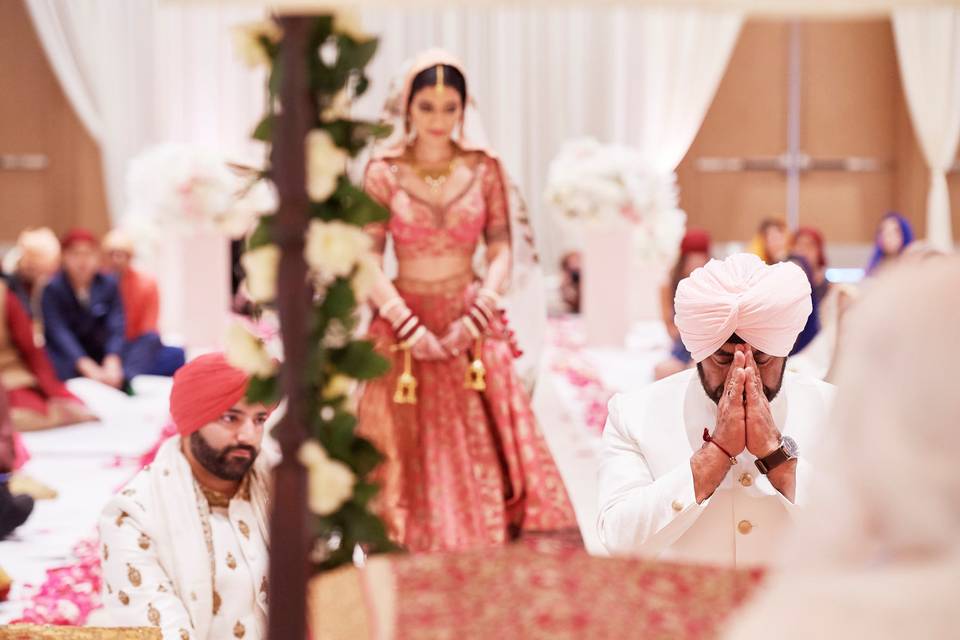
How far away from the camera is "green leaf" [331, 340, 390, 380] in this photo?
1533 millimetres

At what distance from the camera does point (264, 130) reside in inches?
61.4

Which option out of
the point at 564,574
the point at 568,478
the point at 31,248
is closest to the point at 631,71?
the point at 31,248

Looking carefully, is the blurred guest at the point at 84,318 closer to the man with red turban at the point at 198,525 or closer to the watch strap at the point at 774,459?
the man with red turban at the point at 198,525

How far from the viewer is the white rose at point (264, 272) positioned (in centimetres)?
149

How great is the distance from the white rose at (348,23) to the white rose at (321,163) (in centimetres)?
12

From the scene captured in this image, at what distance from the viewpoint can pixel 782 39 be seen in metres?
12.8

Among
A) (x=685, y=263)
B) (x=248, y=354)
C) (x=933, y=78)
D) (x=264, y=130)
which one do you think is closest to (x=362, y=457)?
(x=248, y=354)

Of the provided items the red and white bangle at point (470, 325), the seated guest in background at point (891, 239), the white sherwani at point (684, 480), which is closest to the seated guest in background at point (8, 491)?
the red and white bangle at point (470, 325)

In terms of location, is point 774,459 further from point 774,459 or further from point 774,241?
point 774,241

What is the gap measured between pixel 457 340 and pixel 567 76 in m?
8.49

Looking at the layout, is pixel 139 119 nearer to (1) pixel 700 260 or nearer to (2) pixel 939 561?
(1) pixel 700 260

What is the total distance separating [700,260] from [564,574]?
6.74m

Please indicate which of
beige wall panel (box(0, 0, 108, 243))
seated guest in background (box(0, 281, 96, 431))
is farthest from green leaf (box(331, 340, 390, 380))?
beige wall panel (box(0, 0, 108, 243))

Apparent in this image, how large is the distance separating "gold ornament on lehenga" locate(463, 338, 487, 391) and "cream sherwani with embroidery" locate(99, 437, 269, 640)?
5.58 ft
